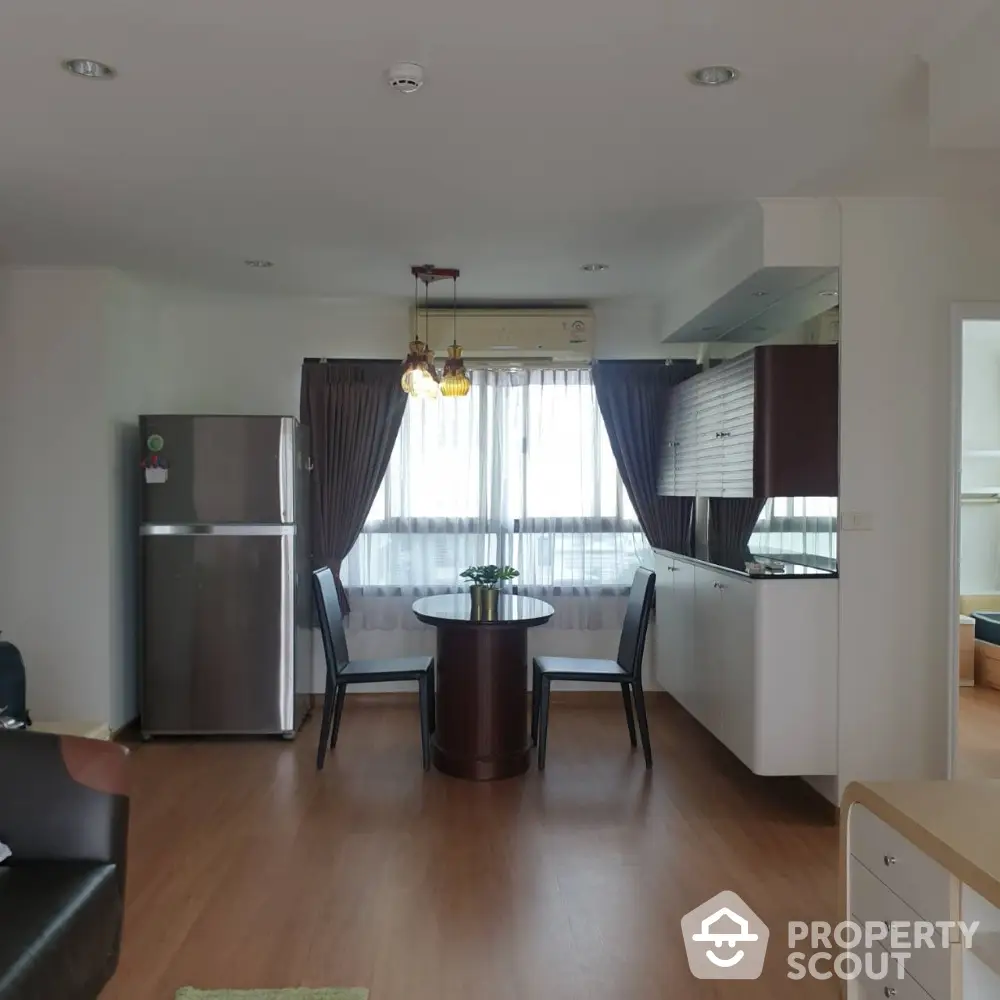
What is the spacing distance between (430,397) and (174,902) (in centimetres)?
224

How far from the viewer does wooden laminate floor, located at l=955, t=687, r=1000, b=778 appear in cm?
388

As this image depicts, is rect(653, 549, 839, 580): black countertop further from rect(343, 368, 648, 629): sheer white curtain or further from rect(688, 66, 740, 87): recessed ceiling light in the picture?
rect(688, 66, 740, 87): recessed ceiling light

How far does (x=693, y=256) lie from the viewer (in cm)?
414

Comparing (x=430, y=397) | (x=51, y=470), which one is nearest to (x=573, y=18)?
(x=430, y=397)

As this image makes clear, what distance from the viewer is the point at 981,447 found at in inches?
241

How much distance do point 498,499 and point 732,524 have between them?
4.74 feet

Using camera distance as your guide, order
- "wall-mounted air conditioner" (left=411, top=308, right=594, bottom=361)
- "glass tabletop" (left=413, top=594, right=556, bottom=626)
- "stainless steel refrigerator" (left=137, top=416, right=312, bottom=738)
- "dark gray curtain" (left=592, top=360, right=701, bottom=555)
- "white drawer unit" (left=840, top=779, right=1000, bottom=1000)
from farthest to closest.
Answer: "dark gray curtain" (left=592, top=360, right=701, bottom=555)
"wall-mounted air conditioner" (left=411, top=308, right=594, bottom=361)
"stainless steel refrigerator" (left=137, top=416, right=312, bottom=738)
"glass tabletop" (left=413, top=594, right=556, bottom=626)
"white drawer unit" (left=840, top=779, right=1000, bottom=1000)

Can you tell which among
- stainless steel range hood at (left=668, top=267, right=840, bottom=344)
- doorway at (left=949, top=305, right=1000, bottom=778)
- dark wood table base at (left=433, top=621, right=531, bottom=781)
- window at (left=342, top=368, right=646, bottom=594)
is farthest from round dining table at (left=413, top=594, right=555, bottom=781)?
doorway at (left=949, top=305, right=1000, bottom=778)

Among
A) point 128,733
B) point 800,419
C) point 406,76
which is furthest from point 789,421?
point 128,733

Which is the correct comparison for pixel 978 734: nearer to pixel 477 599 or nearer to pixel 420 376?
pixel 477 599

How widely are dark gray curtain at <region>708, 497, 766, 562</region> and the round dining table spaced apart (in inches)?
43.3

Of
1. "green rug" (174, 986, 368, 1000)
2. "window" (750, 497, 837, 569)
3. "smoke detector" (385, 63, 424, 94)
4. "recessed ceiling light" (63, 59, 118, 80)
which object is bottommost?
"green rug" (174, 986, 368, 1000)

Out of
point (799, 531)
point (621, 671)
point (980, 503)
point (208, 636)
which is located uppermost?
point (980, 503)

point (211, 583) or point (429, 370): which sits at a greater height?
point (429, 370)
